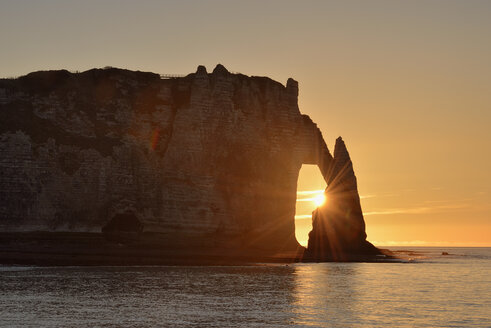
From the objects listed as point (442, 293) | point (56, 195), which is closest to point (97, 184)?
point (56, 195)

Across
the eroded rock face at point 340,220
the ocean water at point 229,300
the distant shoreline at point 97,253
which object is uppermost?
the eroded rock face at point 340,220

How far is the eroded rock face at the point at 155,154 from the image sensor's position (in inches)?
2768

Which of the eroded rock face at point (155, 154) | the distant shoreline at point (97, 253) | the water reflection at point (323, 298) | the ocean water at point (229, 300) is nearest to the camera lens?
the ocean water at point (229, 300)

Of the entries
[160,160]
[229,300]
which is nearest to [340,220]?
[160,160]

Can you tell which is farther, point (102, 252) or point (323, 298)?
point (102, 252)

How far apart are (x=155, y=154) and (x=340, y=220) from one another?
25.2m

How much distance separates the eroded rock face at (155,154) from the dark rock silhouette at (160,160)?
0.12 m

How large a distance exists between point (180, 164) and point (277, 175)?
13298mm

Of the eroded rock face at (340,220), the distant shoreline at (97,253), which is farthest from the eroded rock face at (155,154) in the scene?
the eroded rock face at (340,220)

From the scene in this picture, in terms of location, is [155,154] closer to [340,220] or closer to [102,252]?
[102,252]

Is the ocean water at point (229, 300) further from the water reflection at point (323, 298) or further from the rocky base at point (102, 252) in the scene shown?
the rocky base at point (102, 252)

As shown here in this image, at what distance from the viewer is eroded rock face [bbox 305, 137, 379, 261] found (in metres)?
86.7

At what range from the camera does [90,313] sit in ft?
96.7

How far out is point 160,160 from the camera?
7756 centimetres
